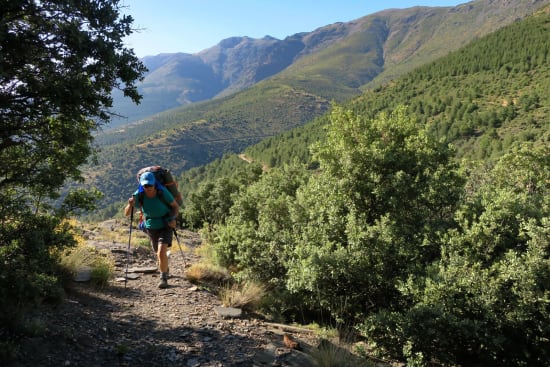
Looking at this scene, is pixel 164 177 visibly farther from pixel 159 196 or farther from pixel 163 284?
pixel 163 284

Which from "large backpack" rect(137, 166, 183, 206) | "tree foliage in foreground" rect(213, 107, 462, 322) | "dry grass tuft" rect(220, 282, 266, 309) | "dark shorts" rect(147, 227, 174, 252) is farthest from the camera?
"tree foliage in foreground" rect(213, 107, 462, 322)

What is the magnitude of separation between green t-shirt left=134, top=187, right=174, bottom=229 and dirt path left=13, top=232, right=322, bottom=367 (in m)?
1.34

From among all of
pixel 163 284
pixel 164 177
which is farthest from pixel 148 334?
pixel 164 177

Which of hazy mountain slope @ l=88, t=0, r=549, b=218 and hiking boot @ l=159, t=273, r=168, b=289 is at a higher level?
hazy mountain slope @ l=88, t=0, r=549, b=218

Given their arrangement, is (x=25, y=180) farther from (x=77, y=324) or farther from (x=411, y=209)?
(x=411, y=209)

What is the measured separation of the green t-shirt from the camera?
6.55 m

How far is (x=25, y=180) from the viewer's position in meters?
4.87

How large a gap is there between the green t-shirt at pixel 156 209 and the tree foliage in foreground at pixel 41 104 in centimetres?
156

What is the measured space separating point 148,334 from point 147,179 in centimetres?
274

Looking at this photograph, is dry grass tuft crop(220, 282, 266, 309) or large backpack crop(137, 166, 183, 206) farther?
large backpack crop(137, 166, 183, 206)

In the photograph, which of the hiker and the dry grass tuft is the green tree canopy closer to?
the hiker

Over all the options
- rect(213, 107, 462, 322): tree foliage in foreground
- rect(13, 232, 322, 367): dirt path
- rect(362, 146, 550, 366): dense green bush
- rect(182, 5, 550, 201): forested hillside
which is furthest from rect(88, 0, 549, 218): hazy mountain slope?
rect(362, 146, 550, 366): dense green bush

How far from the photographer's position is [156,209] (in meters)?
6.58

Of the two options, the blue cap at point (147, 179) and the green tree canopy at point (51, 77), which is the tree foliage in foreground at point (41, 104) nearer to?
the green tree canopy at point (51, 77)
